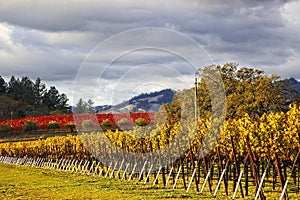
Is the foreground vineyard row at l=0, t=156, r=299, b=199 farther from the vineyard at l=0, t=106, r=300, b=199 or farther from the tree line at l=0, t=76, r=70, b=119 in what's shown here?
the tree line at l=0, t=76, r=70, b=119

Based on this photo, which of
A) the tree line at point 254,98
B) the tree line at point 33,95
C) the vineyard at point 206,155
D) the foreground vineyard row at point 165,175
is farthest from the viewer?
the tree line at point 33,95

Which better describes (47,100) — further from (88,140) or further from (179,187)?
(179,187)

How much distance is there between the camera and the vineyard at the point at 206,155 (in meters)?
20.9

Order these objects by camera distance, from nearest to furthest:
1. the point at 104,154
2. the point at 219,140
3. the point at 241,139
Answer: the point at 241,139 → the point at 219,140 → the point at 104,154

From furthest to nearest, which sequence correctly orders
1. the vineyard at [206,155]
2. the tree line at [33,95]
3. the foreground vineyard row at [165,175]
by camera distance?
the tree line at [33,95]
the vineyard at [206,155]
the foreground vineyard row at [165,175]

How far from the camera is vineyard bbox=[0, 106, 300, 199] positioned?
20859 millimetres

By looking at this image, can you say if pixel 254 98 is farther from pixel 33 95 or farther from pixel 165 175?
pixel 33 95

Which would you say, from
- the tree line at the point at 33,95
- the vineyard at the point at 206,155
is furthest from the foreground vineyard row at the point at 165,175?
the tree line at the point at 33,95

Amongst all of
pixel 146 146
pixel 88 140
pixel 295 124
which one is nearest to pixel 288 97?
pixel 88 140

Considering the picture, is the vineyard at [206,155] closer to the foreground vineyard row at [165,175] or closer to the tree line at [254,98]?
the foreground vineyard row at [165,175]

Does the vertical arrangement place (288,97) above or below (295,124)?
above

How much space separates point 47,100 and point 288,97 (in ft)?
302

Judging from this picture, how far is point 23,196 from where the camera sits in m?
21.5

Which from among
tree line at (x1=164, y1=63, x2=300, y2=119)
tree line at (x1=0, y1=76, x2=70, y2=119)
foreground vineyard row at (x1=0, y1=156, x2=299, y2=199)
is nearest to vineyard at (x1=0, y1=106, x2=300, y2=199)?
foreground vineyard row at (x1=0, y1=156, x2=299, y2=199)
